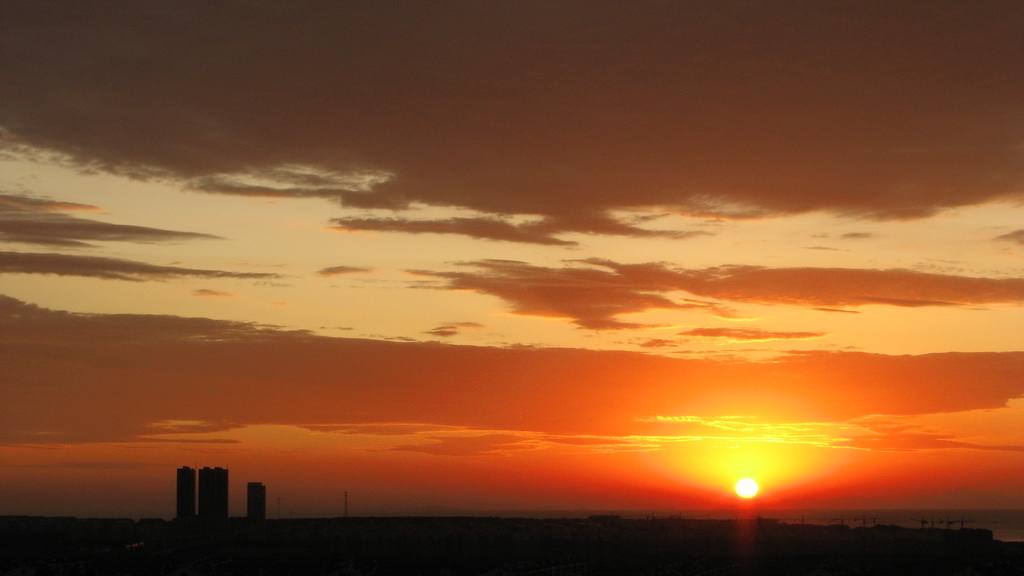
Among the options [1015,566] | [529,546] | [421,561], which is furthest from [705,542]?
[1015,566]

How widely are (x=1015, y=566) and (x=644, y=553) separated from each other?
68.3m

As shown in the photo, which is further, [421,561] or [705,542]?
[705,542]

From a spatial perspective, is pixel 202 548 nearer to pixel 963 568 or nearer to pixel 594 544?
pixel 594 544

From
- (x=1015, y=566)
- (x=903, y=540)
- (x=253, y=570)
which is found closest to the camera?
(x=1015, y=566)

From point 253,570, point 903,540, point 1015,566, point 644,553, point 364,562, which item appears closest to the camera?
point 1015,566

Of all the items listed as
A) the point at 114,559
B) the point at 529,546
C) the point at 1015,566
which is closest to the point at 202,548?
the point at 114,559

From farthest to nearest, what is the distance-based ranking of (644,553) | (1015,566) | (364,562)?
(644,553) → (364,562) → (1015,566)

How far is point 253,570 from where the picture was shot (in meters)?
133

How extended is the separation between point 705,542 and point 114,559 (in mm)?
103182

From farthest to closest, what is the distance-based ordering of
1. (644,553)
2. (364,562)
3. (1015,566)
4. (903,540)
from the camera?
(903,540), (644,553), (364,562), (1015,566)

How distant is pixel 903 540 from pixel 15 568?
14895cm

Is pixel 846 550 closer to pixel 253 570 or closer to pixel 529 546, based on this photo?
pixel 529 546

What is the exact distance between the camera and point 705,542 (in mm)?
193500

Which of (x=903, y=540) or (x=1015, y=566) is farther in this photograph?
(x=903, y=540)
